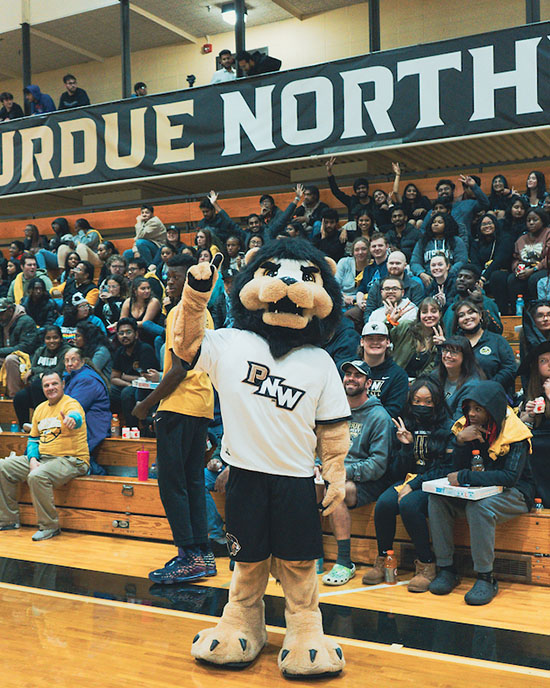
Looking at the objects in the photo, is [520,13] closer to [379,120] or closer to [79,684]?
[379,120]

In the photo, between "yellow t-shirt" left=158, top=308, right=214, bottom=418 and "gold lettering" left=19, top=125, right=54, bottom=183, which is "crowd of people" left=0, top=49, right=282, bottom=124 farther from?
"yellow t-shirt" left=158, top=308, right=214, bottom=418

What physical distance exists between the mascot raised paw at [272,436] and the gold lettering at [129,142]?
20.8 ft

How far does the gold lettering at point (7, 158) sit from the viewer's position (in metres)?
9.71

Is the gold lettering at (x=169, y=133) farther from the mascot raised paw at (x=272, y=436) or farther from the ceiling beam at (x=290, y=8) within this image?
the mascot raised paw at (x=272, y=436)

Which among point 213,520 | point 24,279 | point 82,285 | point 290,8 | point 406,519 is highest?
point 290,8

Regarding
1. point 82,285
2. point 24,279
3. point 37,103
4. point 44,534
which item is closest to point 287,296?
point 44,534

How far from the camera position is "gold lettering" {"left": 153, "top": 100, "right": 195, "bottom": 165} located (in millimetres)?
8414

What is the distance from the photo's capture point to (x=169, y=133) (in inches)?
335

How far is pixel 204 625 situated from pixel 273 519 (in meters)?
0.73

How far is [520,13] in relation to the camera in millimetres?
9883

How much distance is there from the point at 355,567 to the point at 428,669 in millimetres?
1335

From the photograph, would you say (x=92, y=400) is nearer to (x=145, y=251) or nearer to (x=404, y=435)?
(x=404, y=435)

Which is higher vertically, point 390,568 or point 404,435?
→ point 404,435

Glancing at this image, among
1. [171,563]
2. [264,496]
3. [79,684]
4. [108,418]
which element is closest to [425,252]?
[108,418]
